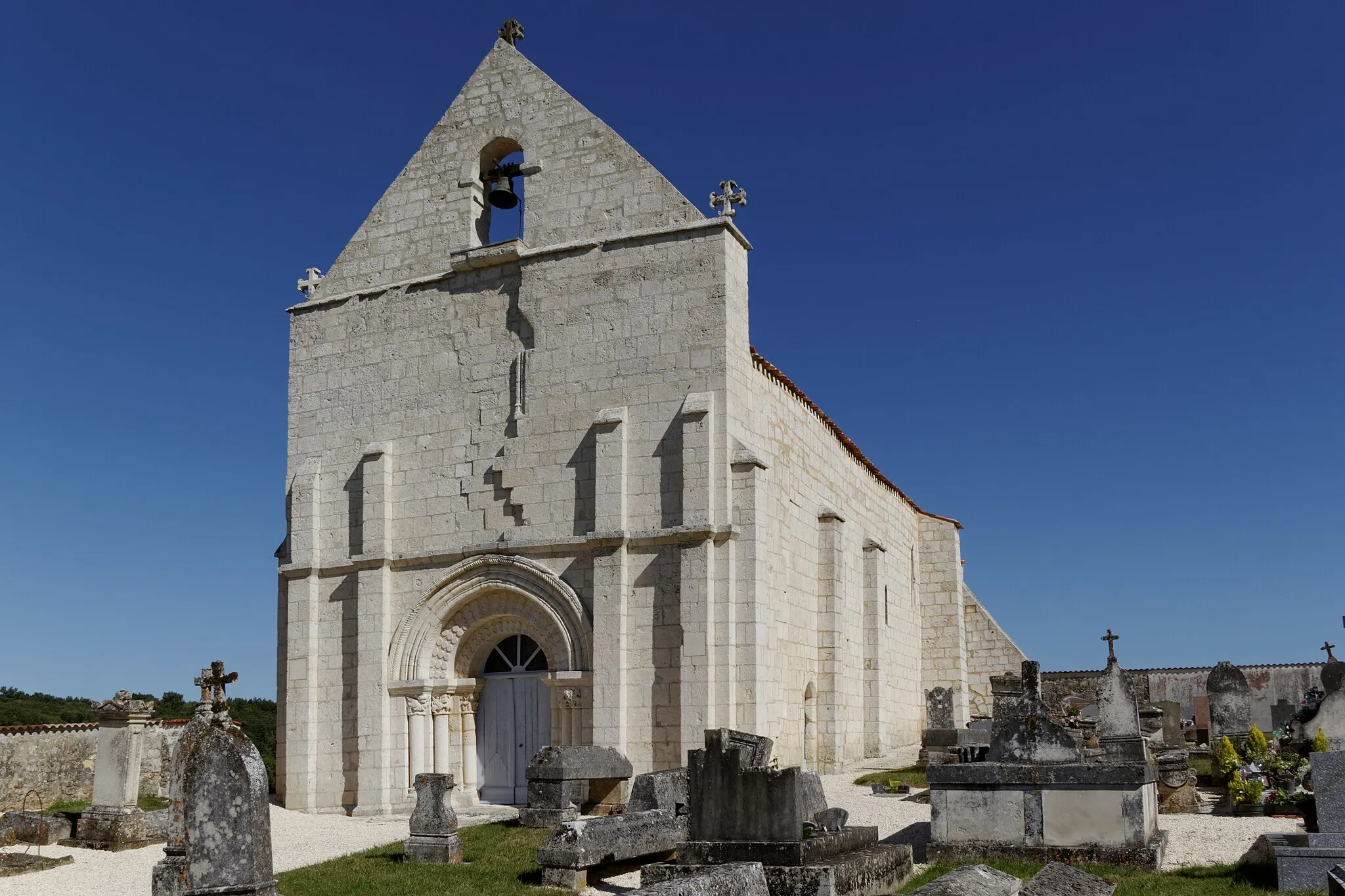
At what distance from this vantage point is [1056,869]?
7730 millimetres

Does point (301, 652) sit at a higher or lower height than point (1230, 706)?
higher

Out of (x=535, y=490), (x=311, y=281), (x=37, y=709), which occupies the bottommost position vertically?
(x=37, y=709)

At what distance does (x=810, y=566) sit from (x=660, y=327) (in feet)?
16.1

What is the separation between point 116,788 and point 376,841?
3.14 m

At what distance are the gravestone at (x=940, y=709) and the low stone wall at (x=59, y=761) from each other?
11.7 metres

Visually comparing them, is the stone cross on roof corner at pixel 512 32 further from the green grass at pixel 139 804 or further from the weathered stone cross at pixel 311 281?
the green grass at pixel 139 804

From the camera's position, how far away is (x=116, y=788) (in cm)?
1370

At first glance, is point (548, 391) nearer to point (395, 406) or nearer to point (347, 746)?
point (395, 406)

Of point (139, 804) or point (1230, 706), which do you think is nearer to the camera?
point (139, 804)

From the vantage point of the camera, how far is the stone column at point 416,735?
53.3 feet

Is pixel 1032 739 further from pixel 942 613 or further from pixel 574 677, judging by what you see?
pixel 942 613

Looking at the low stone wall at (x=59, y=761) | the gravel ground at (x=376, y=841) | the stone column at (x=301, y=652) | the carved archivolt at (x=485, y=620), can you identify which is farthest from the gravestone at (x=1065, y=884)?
the low stone wall at (x=59, y=761)

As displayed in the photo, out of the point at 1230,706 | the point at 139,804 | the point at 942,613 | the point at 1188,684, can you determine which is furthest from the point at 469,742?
the point at 1188,684

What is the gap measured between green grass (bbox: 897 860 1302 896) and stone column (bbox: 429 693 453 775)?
8.37 metres
